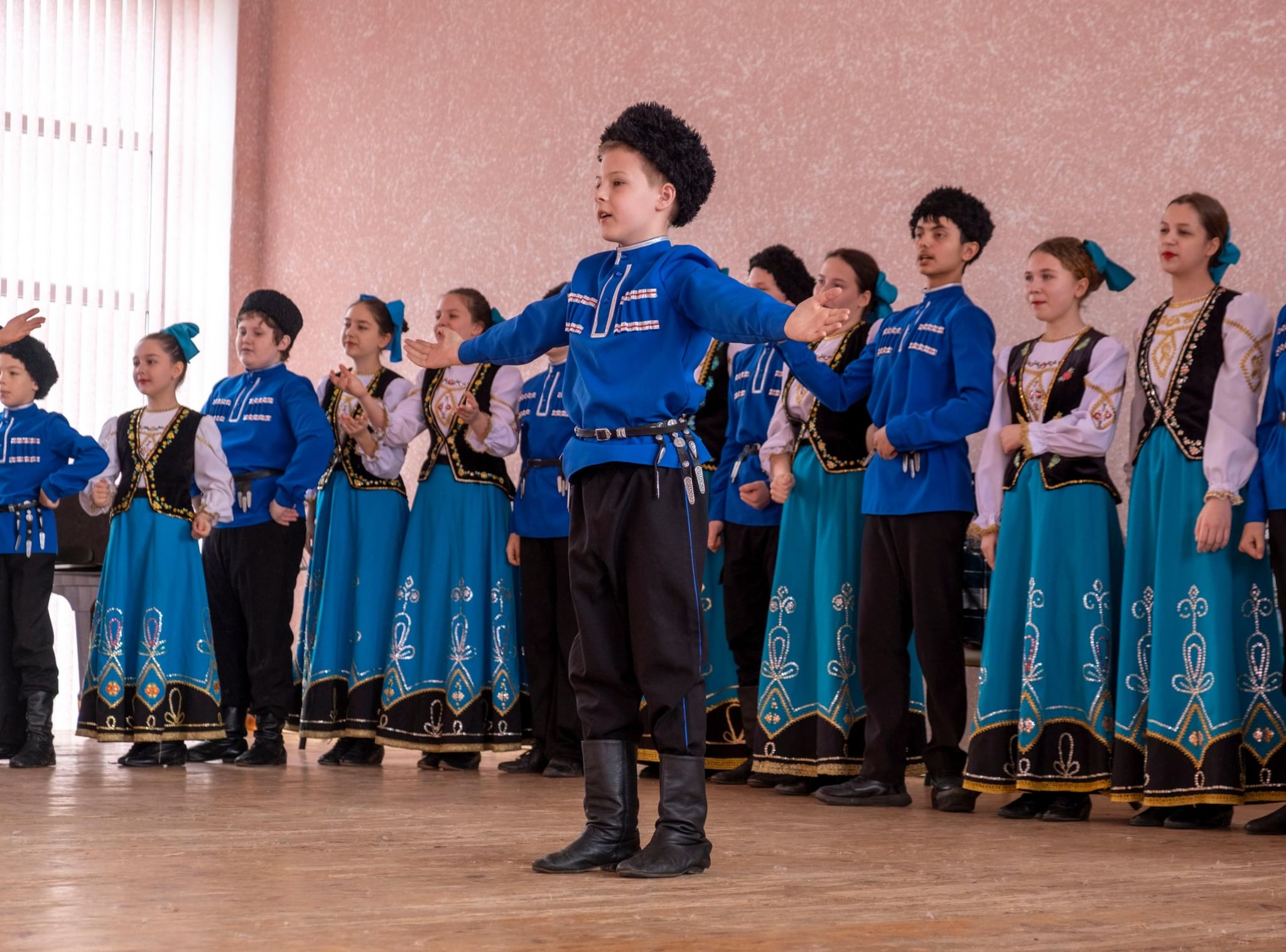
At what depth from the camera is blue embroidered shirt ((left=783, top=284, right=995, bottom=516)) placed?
12.1 ft

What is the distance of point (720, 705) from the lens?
177 inches

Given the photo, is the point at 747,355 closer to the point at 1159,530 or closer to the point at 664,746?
the point at 1159,530

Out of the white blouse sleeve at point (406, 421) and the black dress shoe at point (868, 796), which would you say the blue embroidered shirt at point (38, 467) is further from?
the black dress shoe at point (868, 796)

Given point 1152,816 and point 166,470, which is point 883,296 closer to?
point 1152,816

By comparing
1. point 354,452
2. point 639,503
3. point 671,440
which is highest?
point 354,452

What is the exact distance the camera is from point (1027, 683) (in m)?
3.54

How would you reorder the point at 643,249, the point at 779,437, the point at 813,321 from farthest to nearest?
the point at 779,437 → the point at 643,249 → the point at 813,321

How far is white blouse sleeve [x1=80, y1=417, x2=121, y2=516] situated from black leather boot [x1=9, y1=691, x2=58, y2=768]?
554 mm

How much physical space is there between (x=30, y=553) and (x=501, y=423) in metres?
1.43

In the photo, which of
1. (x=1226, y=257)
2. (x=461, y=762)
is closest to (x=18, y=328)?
(x=461, y=762)

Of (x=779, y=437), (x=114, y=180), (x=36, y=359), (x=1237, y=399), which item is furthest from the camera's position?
(x=114, y=180)

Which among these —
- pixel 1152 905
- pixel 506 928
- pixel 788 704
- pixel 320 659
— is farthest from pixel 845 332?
pixel 506 928

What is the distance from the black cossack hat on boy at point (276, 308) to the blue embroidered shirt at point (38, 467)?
66cm

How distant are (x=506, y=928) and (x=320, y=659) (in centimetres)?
297
